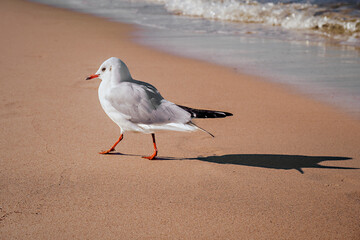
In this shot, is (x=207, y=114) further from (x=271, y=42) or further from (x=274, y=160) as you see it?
(x=271, y=42)

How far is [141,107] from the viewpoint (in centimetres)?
332

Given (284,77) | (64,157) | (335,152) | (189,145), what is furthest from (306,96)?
(64,157)

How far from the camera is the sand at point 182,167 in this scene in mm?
2541

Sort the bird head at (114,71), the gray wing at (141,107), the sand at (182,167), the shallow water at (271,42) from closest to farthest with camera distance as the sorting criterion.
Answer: the sand at (182,167) < the gray wing at (141,107) < the bird head at (114,71) < the shallow water at (271,42)

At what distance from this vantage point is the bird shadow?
3.36m

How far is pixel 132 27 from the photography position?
9977 millimetres

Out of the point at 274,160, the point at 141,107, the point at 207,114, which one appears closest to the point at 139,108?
the point at 141,107

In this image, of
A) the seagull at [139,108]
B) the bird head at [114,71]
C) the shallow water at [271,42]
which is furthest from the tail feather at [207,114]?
the shallow water at [271,42]

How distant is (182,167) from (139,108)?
21.8 inches

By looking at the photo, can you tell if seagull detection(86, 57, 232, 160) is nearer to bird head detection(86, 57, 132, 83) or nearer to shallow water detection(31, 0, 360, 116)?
bird head detection(86, 57, 132, 83)

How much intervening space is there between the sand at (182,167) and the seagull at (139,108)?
0.31 meters

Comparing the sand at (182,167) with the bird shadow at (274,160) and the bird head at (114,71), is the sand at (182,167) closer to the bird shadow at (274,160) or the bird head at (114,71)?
the bird shadow at (274,160)

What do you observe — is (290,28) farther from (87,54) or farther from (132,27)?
(87,54)

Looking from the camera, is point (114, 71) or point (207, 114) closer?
point (207, 114)
